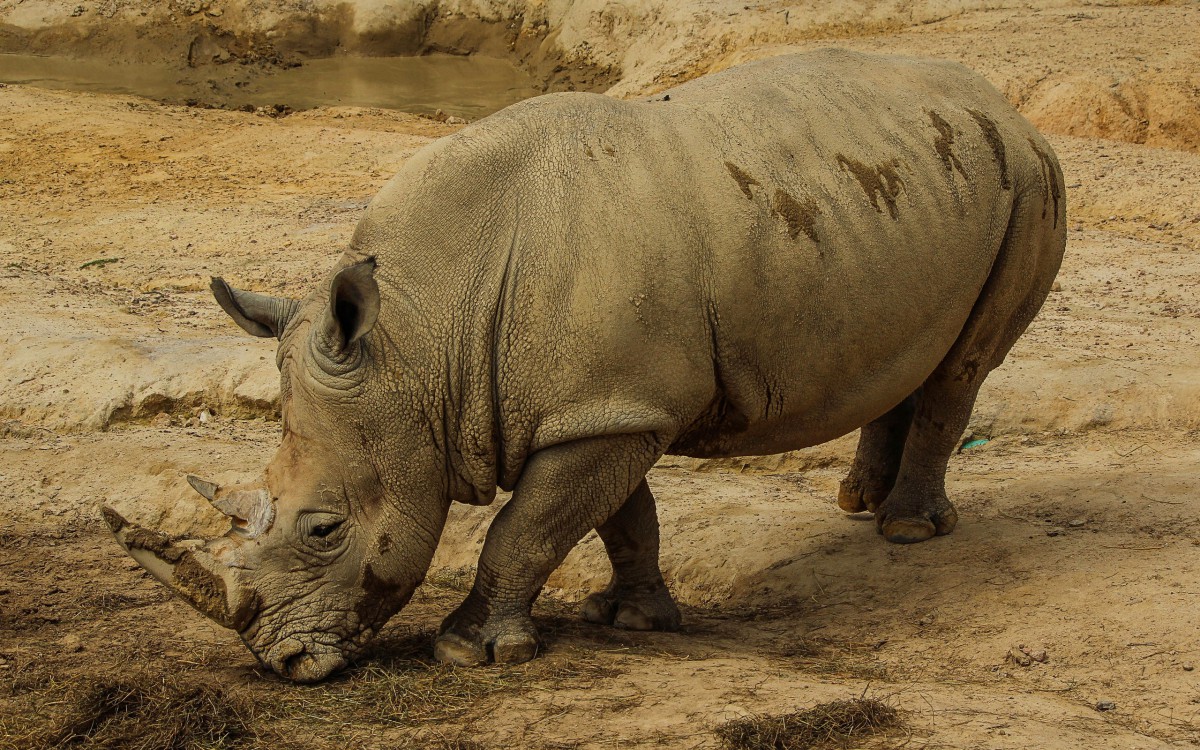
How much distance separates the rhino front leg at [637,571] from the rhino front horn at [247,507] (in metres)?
1.53

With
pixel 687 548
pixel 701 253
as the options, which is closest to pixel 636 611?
pixel 687 548

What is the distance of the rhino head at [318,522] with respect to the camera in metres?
4.77

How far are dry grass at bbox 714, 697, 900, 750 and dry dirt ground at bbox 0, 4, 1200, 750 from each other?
0.09m

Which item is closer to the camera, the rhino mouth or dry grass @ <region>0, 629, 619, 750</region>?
dry grass @ <region>0, 629, 619, 750</region>

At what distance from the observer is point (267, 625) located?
15.9ft

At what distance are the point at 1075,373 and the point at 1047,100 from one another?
23.8 feet

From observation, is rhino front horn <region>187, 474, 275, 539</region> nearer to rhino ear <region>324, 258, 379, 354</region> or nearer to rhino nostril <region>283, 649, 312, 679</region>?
rhino nostril <region>283, 649, 312, 679</region>

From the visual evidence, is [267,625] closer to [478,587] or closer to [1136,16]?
[478,587]

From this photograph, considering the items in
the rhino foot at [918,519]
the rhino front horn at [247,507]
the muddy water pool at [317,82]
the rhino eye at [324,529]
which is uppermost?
the rhino front horn at [247,507]

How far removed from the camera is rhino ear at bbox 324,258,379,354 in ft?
14.8

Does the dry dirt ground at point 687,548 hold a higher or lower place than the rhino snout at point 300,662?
lower

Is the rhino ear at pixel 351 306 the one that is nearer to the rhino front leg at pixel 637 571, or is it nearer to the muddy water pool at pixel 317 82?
the rhino front leg at pixel 637 571

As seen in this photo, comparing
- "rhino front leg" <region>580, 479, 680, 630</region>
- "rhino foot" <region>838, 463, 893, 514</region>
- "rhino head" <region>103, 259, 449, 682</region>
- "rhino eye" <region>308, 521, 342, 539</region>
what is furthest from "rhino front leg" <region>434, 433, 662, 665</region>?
"rhino foot" <region>838, 463, 893, 514</region>

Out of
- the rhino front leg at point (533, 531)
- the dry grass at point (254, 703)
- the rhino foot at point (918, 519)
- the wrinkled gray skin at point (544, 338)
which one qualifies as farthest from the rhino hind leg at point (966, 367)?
the dry grass at point (254, 703)
